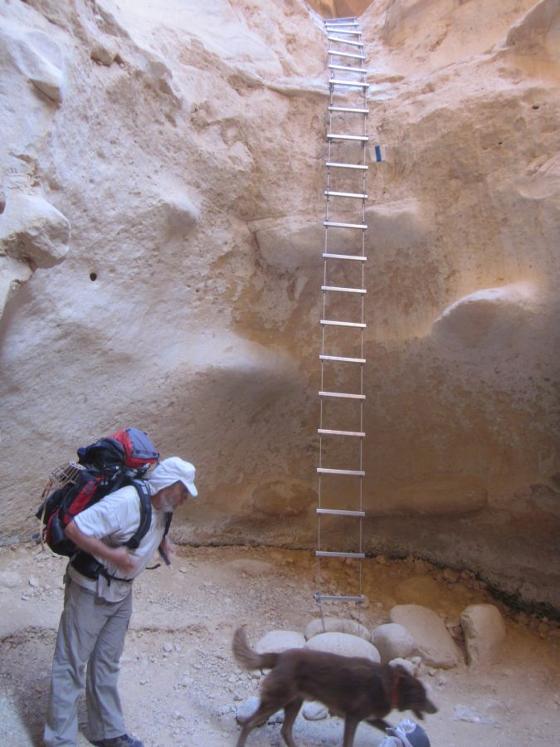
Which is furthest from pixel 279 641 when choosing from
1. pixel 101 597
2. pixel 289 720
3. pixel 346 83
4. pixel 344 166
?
pixel 346 83

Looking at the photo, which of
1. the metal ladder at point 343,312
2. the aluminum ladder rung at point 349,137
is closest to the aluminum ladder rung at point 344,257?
the metal ladder at point 343,312

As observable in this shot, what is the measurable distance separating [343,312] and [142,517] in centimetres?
239

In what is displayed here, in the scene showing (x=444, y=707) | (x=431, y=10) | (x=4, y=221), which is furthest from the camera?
(x=431, y=10)

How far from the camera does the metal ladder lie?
4395 mm

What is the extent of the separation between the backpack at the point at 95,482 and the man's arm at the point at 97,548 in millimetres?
43

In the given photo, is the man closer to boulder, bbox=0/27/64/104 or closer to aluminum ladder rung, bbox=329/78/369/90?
boulder, bbox=0/27/64/104

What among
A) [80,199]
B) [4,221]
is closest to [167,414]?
[80,199]

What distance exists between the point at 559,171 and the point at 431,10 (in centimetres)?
196

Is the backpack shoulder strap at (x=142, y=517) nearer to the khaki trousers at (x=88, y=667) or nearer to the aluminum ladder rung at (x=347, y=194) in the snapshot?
the khaki trousers at (x=88, y=667)

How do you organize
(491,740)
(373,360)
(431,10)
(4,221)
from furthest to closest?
(431,10), (373,360), (491,740), (4,221)

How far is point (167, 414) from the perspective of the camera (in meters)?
4.13

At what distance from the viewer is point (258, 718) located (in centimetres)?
273

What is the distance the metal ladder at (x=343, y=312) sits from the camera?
4.39 m

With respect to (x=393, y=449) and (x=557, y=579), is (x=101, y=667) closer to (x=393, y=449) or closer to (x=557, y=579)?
(x=393, y=449)
